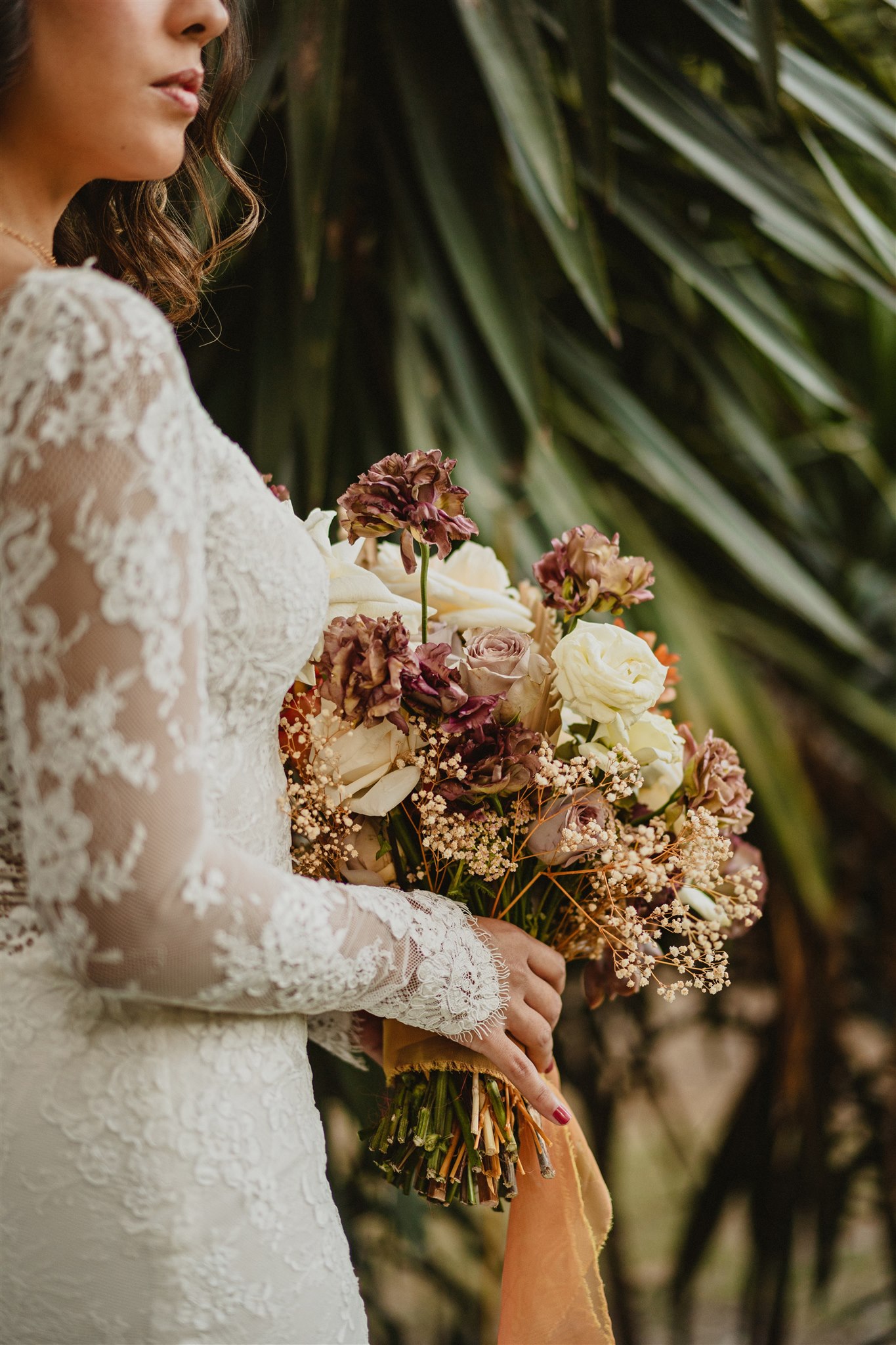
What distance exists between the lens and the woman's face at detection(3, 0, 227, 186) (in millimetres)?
713

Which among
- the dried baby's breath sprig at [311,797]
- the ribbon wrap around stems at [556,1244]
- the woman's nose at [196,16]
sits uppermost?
the woman's nose at [196,16]

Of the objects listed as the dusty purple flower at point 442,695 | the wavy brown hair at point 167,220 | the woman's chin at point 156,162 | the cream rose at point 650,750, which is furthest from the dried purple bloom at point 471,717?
the wavy brown hair at point 167,220

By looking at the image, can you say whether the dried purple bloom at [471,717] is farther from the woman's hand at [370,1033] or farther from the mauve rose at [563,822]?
the woman's hand at [370,1033]

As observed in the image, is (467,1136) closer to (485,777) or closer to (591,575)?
(485,777)

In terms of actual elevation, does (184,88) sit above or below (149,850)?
above

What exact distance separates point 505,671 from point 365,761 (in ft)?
0.43

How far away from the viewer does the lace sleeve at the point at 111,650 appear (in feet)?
1.91

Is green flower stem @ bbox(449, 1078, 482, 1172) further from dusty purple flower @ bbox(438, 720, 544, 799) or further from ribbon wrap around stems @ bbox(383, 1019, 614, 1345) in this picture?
dusty purple flower @ bbox(438, 720, 544, 799)

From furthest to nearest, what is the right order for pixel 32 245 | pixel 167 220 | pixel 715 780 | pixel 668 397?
pixel 668 397
pixel 167 220
pixel 715 780
pixel 32 245

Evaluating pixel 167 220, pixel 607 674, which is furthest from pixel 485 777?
pixel 167 220

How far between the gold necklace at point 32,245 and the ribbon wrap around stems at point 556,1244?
668 millimetres

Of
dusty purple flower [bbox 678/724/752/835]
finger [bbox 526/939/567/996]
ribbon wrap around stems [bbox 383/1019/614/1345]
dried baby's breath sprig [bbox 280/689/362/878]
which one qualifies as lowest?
ribbon wrap around stems [bbox 383/1019/614/1345]

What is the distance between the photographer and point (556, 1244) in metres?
0.94

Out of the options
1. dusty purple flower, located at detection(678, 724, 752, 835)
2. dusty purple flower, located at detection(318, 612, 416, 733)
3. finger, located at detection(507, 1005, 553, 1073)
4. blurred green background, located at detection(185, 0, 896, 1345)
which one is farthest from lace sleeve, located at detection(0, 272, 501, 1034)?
blurred green background, located at detection(185, 0, 896, 1345)
